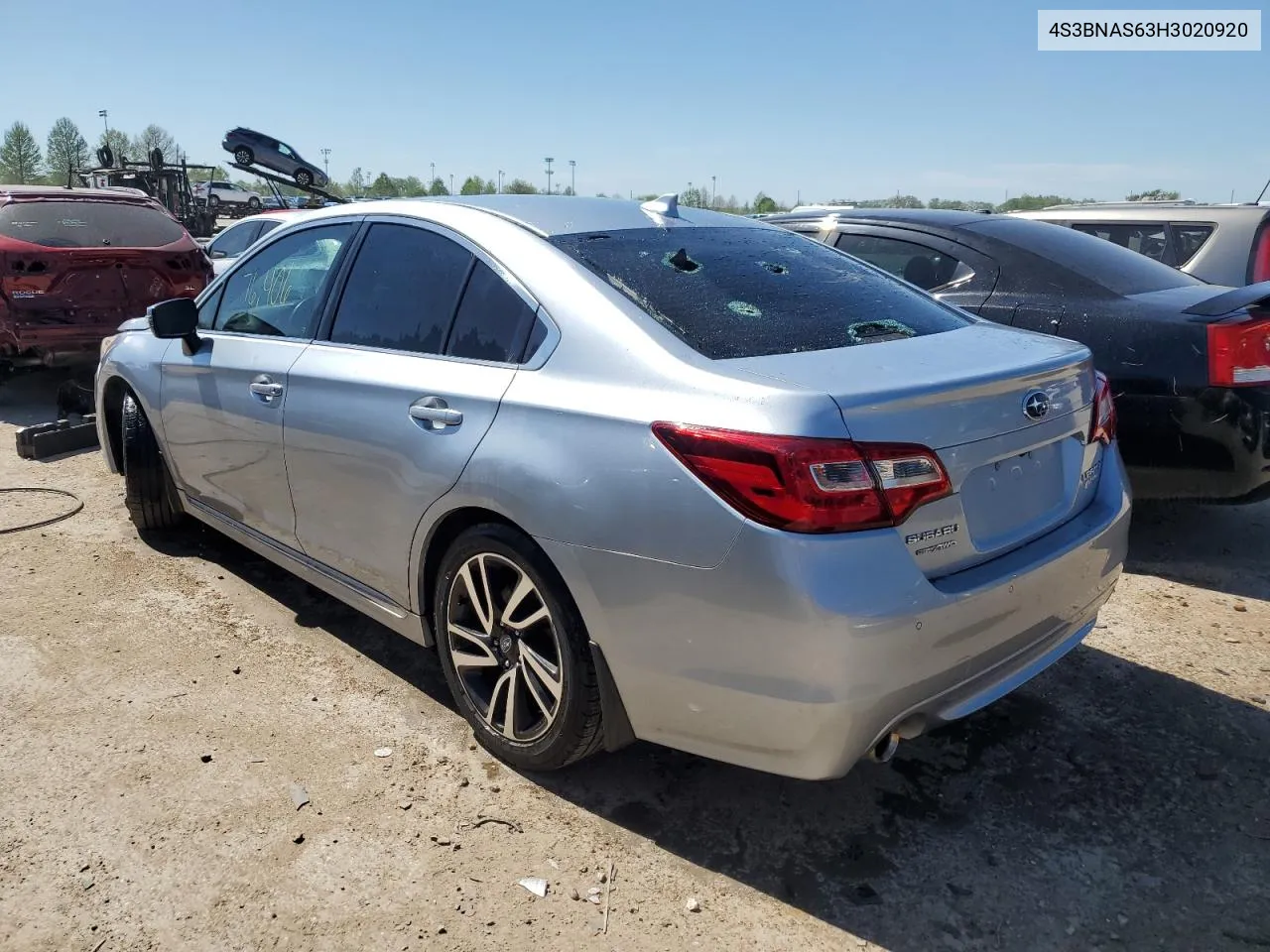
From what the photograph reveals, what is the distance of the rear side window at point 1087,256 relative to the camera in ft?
14.9

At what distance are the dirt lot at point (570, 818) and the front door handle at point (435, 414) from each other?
41.0 inches

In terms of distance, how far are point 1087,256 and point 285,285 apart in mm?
3817

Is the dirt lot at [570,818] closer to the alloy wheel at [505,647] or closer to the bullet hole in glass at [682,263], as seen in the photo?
the alloy wheel at [505,647]

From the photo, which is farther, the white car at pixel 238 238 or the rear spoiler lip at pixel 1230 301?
the white car at pixel 238 238

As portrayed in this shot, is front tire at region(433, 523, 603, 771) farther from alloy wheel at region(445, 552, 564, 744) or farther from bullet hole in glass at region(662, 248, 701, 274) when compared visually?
bullet hole in glass at region(662, 248, 701, 274)

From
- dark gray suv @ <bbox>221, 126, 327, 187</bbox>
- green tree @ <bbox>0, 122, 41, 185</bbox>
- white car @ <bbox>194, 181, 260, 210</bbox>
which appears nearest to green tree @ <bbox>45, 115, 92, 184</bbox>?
green tree @ <bbox>0, 122, 41, 185</bbox>

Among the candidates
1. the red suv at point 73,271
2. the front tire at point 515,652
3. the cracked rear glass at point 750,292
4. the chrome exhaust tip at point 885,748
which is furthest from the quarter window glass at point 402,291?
the red suv at point 73,271

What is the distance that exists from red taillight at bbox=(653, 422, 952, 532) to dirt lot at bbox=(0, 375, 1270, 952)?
3.27 ft

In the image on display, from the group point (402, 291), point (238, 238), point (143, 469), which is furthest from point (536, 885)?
point (238, 238)

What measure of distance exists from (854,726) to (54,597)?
143 inches

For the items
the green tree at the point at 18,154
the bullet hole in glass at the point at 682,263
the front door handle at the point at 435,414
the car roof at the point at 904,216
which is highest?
the green tree at the point at 18,154

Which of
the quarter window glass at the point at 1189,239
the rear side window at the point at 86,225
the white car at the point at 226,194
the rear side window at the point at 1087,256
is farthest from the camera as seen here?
the white car at the point at 226,194

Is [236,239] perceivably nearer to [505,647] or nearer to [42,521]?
[42,521]

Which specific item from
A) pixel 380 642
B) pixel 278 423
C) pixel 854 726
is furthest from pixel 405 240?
pixel 854 726
